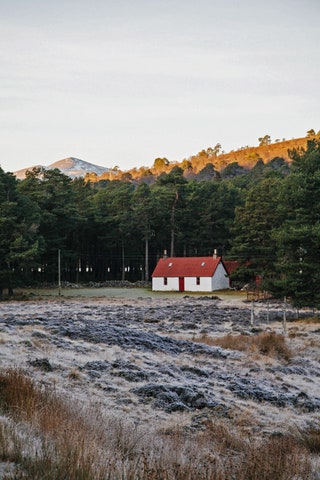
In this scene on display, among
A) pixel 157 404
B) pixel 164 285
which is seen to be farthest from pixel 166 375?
pixel 164 285

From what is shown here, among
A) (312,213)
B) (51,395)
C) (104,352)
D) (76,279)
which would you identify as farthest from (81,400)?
(76,279)

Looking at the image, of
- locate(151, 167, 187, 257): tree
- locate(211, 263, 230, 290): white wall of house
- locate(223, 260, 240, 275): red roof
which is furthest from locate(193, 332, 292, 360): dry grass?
locate(151, 167, 187, 257): tree

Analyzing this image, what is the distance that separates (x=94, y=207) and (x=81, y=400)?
80.1 m

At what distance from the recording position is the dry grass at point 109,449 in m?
5.85

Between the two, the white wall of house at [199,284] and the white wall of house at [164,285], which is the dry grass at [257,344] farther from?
the white wall of house at [164,285]

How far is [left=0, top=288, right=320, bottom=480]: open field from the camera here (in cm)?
653

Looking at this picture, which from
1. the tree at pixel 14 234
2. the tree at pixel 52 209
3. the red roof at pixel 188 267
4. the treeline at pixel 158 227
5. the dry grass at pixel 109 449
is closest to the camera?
the dry grass at pixel 109 449

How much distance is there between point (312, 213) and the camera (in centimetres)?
3669

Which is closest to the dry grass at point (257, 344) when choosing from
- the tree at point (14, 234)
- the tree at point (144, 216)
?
the tree at point (14, 234)

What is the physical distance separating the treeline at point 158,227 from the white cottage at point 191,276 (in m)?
3.42

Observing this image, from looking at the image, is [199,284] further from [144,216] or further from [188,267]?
[144,216]

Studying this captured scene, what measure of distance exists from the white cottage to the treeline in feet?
11.2

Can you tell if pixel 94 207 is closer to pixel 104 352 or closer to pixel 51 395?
pixel 104 352

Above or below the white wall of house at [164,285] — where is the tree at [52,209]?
above
